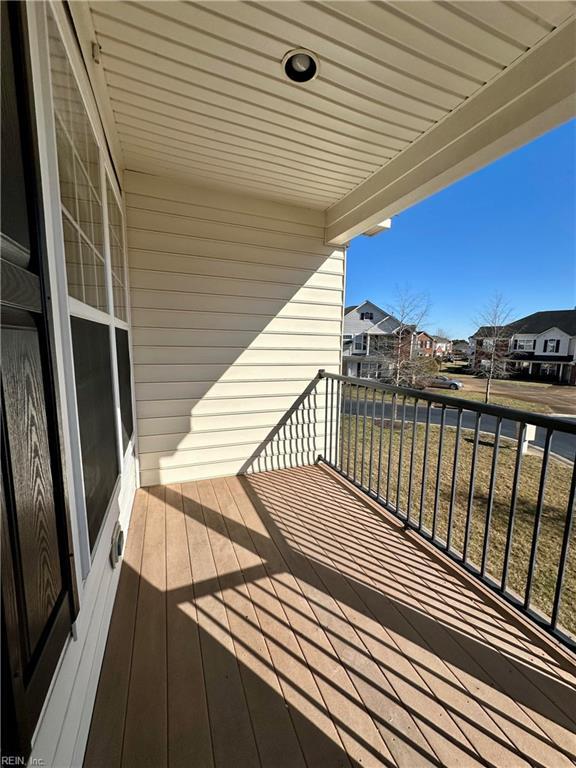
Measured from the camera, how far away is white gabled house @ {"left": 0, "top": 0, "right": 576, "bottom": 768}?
74cm

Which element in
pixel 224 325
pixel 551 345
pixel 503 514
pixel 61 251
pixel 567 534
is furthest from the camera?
pixel 551 345

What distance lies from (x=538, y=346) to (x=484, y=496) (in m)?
13.6

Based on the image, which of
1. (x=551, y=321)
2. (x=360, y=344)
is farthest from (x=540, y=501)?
(x=360, y=344)

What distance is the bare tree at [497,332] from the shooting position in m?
11.1

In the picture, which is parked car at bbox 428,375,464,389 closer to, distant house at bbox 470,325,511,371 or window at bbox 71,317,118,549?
distant house at bbox 470,325,511,371

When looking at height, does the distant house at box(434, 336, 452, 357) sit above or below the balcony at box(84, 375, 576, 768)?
above

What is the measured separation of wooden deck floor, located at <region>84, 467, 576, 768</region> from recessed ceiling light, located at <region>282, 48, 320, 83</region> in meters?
2.68

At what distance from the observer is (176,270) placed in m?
2.74

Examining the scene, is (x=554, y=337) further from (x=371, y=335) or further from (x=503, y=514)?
(x=503, y=514)

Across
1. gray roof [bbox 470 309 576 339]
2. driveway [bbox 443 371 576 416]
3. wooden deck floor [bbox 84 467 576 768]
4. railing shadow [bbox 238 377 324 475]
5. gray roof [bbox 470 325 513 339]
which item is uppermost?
gray roof [bbox 470 309 576 339]

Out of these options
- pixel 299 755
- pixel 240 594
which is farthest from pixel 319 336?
pixel 299 755

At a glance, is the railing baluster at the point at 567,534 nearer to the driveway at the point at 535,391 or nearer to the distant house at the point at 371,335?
the driveway at the point at 535,391

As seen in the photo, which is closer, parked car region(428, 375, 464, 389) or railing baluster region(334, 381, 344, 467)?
railing baluster region(334, 381, 344, 467)

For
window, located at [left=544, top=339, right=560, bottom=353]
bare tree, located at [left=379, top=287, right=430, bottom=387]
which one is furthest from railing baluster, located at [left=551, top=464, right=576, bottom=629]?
window, located at [left=544, top=339, right=560, bottom=353]
